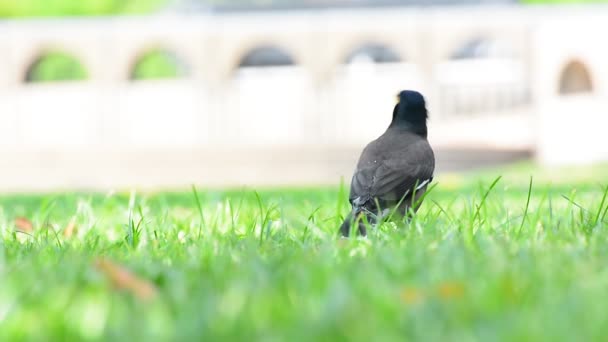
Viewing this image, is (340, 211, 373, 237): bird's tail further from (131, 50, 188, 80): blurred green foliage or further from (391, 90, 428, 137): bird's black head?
(131, 50, 188, 80): blurred green foliage

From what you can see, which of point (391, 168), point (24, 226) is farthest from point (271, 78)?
point (391, 168)

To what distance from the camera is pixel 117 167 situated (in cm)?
1775

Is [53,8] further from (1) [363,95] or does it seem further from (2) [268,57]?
(1) [363,95]

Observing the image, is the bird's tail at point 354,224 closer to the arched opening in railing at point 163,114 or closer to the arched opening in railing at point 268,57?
the arched opening in railing at point 163,114

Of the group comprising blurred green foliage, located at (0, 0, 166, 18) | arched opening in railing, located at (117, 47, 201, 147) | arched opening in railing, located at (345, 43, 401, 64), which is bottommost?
arched opening in railing, located at (117, 47, 201, 147)

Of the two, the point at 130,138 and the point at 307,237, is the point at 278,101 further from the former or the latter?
the point at 307,237

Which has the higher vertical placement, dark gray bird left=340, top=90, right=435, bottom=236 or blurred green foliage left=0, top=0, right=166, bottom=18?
blurred green foliage left=0, top=0, right=166, bottom=18

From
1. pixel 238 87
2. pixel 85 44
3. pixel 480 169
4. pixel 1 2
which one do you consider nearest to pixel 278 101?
pixel 238 87

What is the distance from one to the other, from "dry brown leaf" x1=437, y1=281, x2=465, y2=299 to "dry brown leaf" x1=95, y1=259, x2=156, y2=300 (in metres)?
0.48

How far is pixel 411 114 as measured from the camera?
11.0 ft

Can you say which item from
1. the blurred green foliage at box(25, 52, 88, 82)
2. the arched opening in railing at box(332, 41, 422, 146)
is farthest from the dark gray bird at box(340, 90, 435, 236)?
the blurred green foliage at box(25, 52, 88, 82)

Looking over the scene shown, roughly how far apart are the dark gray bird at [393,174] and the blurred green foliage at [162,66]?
155 ft

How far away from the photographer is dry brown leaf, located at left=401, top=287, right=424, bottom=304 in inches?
61.4

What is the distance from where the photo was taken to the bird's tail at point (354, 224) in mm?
2729
